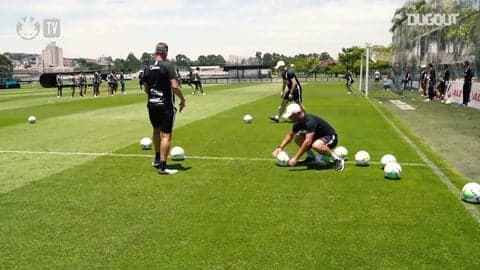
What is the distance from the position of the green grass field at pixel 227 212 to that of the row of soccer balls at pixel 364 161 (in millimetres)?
168

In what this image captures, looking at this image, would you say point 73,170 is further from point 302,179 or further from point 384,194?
point 384,194

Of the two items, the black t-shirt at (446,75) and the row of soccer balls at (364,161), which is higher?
the black t-shirt at (446,75)

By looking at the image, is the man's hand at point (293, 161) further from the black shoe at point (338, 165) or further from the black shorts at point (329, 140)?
the black shoe at point (338, 165)

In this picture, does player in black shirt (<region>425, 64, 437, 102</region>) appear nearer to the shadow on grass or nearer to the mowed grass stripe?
the mowed grass stripe

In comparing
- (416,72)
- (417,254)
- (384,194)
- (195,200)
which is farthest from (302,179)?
(416,72)

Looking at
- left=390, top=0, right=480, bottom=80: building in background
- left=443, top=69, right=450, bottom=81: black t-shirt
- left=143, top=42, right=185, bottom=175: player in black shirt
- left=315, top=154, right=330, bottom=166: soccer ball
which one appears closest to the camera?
left=143, top=42, right=185, bottom=175: player in black shirt

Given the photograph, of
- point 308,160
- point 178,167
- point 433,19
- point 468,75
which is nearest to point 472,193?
point 308,160

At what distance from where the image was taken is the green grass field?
513cm

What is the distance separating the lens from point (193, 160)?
10617 millimetres

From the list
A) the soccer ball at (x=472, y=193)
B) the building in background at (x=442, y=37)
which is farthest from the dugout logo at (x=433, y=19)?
the soccer ball at (x=472, y=193)

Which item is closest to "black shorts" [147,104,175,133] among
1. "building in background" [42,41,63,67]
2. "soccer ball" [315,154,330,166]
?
"soccer ball" [315,154,330,166]

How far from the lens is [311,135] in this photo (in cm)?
918

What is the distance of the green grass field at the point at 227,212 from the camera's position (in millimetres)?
5133

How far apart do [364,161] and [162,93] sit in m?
3.81
